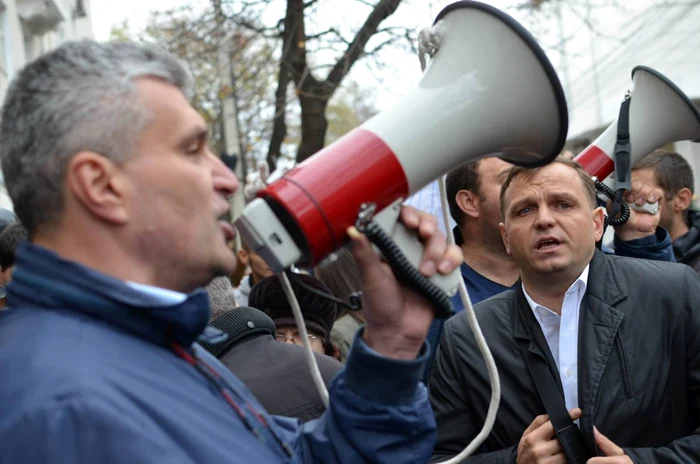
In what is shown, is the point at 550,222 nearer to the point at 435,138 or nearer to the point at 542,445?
the point at 542,445

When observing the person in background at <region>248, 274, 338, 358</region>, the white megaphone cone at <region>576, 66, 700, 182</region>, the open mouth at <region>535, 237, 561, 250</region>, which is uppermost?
the white megaphone cone at <region>576, 66, 700, 182</region>

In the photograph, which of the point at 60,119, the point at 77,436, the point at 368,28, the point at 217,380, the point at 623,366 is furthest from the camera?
the point at 368,28

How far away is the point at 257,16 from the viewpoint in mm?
9453

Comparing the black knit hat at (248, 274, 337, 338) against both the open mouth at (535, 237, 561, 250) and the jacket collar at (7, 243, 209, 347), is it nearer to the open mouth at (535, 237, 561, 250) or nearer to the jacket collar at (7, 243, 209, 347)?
the open mouth at (535, 237, 561, 250)

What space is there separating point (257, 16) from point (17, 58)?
7911mm

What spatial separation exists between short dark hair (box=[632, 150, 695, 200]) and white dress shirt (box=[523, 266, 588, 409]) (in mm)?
1907

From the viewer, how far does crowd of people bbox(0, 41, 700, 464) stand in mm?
A: 1310

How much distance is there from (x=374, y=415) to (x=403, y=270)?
11.0 inches

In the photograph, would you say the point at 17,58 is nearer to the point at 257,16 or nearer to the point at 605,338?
the point at 257,16

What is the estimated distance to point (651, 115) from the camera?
356 centimetres

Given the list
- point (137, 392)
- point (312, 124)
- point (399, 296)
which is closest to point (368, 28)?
point (312, 124)

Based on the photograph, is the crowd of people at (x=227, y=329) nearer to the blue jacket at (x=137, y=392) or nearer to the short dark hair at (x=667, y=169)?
the blue jacket at (x=137, y=392)

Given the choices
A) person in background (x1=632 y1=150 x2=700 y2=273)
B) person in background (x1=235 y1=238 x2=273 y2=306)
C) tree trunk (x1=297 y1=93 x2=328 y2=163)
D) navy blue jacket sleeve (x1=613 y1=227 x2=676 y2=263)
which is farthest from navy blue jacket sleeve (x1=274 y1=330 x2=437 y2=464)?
tree trunk (x1=297 y1=93 x2=328 y2=163)

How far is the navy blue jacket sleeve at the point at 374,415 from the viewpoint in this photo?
67.3 inches
